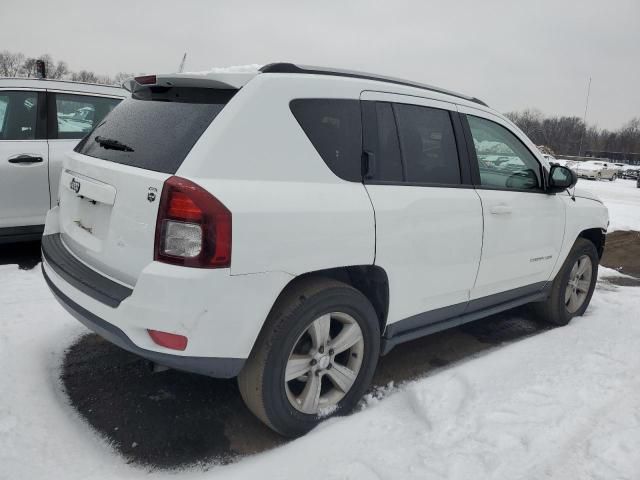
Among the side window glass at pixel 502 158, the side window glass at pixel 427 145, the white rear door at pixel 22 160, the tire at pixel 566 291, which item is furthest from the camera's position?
the white rear door at pixel 22 160

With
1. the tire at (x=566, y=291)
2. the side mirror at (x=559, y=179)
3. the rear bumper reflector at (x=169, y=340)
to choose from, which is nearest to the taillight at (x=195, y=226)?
the rear bumper reflector at (x=169, y=340)

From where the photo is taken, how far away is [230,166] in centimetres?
228

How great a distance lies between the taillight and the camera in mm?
2154

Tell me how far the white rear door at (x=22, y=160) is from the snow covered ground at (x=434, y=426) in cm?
170

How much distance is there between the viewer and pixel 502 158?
3.82 m

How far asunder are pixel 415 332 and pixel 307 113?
4.99ft

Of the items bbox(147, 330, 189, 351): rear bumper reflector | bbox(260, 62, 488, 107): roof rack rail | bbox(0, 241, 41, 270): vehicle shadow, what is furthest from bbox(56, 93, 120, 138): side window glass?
bbox(147, 330, 189, 351): rear bumper reflector

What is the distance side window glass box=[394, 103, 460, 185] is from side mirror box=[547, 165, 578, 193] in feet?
3.51

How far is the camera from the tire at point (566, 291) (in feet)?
14.4

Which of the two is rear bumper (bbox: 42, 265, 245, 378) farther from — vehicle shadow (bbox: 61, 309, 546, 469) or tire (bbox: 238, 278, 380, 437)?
vehicle shadow (bbox: 61, 309, 546, 469)

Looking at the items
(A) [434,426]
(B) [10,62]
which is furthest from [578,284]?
(B) [10,62]

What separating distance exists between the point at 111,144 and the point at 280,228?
3.80 ft

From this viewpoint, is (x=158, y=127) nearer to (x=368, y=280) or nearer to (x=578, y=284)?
(x=368, y=280)

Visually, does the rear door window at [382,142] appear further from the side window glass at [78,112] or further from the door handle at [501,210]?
the side window glass at [78,112]
